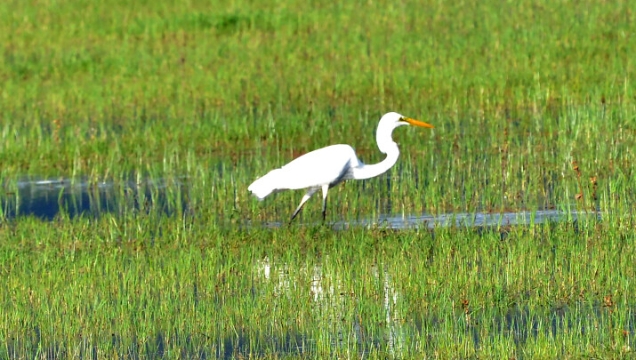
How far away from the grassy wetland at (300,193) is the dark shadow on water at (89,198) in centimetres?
5

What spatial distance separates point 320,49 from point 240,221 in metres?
7.61

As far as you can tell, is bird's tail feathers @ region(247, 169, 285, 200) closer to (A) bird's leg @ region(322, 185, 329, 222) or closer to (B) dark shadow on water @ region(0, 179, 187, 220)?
(A) bird's leg @ region(322, 185, 329, 222)

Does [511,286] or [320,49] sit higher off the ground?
[320,49]

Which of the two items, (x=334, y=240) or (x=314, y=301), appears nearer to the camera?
(x=314, y=301)

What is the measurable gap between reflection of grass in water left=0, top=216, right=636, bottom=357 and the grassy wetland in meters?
0.02

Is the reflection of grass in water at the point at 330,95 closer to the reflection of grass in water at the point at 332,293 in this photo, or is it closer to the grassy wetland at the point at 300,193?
the grassy wetland at the point at 300,193

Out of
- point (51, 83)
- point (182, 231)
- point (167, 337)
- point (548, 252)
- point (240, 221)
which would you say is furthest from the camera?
point (51, 83)

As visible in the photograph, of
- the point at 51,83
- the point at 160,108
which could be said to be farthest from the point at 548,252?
the point at 51,83

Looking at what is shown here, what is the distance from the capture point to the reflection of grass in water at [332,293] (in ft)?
20.8

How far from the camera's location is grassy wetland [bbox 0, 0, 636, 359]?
672 cm

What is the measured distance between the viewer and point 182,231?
9266 millimetres

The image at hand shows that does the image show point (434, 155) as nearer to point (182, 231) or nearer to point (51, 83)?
point (182, 231)

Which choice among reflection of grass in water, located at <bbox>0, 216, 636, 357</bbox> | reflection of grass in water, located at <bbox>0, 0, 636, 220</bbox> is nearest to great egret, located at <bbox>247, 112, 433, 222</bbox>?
reflection of grass in water, located at <bbox>0, 0, 636, 220</bbox>

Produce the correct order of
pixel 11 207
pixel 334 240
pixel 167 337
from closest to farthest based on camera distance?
pixel 167 337, pixel 334 240, pixel 11 207
